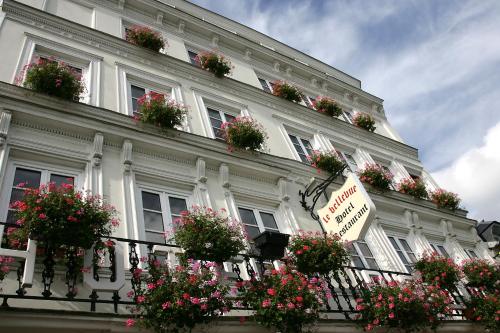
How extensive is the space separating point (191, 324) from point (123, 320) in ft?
2.72

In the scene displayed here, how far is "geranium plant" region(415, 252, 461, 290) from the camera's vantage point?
9047 mm

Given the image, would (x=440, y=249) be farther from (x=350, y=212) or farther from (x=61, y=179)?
(x=61, y=179)

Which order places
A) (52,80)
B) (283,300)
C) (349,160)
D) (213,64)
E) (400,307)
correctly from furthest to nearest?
(349,160) → (213,64) → (52,80) → (400,307) → (283,300)

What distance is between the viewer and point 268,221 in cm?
886

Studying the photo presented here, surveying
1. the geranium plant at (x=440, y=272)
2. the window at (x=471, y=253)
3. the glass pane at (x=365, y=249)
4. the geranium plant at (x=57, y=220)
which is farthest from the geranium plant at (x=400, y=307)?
the window at (x=471, y=253)

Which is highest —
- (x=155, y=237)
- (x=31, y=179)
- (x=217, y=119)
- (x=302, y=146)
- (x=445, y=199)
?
(x=217, y=119)

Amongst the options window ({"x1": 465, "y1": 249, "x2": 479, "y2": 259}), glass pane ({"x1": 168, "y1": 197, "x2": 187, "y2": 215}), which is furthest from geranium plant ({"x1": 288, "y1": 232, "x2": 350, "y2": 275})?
window ({"x1": 465, "y1": 249, "x2": 479, "y2": 259})

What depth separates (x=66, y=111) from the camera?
7.42 meters

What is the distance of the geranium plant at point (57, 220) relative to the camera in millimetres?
4867

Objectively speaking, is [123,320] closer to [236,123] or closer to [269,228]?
[269,228]

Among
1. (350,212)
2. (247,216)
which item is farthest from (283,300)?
(247,216)

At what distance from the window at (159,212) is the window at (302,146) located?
497 cm

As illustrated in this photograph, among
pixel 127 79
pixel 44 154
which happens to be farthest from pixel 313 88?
pixel 44 154

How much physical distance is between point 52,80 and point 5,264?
13.6 ft
